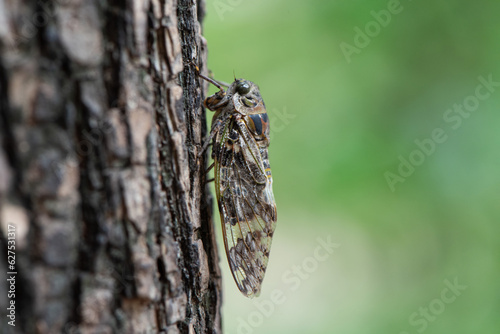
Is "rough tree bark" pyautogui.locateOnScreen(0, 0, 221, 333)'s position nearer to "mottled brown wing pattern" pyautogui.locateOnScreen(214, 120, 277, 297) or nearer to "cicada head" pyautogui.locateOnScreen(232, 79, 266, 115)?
"mottled brown wing pattern" pyautogui.locateOnScreen(214, 120, 277, 297)

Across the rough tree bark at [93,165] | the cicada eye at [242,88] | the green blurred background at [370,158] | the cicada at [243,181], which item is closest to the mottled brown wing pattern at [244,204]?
the cicada at [243,181]

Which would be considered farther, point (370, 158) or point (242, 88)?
point (370, 158)

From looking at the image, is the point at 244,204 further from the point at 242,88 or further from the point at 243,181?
the point at 242,88

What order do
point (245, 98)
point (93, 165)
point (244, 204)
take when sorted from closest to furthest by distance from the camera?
point (93, 165)
point (244, 204)
point (245, 98)

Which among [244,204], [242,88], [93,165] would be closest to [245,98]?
[242,88]

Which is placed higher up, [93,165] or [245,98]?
[245,98]

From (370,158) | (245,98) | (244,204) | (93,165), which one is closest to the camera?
(93,165)

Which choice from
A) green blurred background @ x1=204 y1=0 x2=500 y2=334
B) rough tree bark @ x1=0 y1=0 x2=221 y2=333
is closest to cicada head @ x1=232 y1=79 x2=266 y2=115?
rough tree bark @ x1=0 y1=0 x2=221 y2=333
